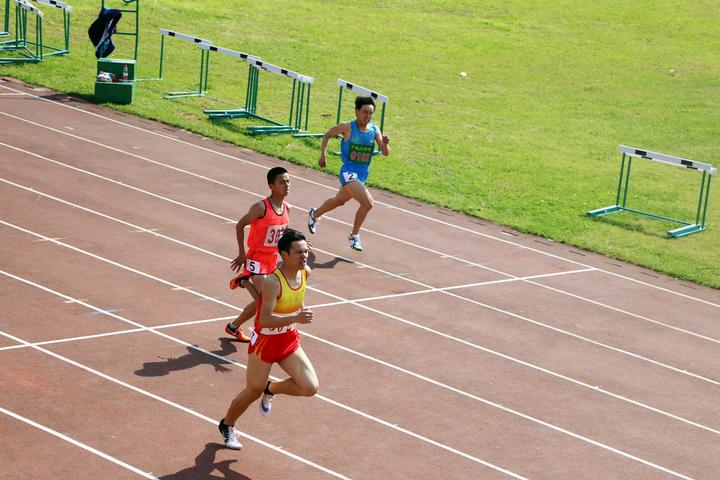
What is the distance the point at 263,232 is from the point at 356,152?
4.97m

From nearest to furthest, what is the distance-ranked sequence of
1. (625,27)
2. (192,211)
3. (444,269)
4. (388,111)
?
(444,269), (192,211), (388,111), (625,27)

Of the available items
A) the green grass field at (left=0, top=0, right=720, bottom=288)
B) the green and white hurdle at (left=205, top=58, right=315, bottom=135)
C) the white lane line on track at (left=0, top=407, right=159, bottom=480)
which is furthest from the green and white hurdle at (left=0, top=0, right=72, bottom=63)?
the white lane line on track at (left=0, top=407, right=159, bottom=480)

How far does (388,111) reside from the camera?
28.5 meters

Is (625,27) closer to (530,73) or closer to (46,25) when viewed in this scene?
(530,73)

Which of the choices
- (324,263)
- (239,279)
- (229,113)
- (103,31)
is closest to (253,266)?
(239,279)

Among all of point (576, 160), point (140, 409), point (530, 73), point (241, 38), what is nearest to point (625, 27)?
point (530, 73)

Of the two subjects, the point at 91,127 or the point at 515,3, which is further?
the point at 515,3

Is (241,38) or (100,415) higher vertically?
(241,38)

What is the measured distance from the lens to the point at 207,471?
30.1 feet

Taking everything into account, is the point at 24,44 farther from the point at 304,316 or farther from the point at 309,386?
the point at 304,316

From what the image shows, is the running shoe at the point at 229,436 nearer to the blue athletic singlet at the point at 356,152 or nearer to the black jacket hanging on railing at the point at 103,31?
the blue athletic singlet at the point at 356,152

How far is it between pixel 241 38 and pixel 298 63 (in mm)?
3168

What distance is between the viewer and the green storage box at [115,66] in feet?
79.6

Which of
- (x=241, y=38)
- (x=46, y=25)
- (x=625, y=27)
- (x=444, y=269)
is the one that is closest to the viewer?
(x=444, y=269)
